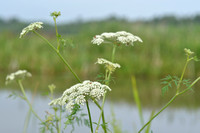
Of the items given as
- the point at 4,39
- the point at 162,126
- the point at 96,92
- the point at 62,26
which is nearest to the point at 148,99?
the point at 162,126

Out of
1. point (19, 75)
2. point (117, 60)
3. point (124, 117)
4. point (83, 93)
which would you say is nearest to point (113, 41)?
point (83, 93)

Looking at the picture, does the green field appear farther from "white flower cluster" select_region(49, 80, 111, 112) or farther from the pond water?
"white flower cluster" select_region(49, 80, 111, 112)

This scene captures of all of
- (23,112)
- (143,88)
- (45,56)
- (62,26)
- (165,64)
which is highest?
(62,26)

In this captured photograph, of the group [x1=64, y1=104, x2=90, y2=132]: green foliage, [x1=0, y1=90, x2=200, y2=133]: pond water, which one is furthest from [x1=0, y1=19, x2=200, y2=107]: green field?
[x1=64, y1=104, x2=90, y2=132]: green foliage

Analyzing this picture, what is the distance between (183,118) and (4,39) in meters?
15.3

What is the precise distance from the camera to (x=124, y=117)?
9039 millimetres

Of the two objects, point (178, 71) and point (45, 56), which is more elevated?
point (45, 56)

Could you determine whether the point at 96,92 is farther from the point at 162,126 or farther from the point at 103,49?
the point at 103,49

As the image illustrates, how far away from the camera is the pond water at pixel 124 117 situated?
7662 millimetres

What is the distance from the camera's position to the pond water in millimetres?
7662

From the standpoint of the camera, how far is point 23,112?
918 cm

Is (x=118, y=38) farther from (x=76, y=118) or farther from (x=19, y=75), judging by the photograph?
(x=19, y=75)

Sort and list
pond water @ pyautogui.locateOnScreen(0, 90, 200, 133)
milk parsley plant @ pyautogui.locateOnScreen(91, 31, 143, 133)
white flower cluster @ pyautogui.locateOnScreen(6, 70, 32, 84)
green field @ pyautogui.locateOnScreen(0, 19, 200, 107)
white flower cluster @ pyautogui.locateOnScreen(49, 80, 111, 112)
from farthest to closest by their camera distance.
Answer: green field @ pyautogui.locateOnScreen(0, 19, 200, 107)
pond water @ pyautogui.locateOnScreen(0, 90, 200, 133)
white flower cluster @ pyautogui.locateOnScreen(6, 70, 32, 84)
milk parsley plant @ pyautogui.locateOnScreen(91, 31, 143, 133)
white flower cluster @ pyautogui.locateOnScreen(49, 80, 111, 112)

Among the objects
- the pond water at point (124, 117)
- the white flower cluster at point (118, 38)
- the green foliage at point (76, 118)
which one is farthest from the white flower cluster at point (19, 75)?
the pond water at point (124, 117)
